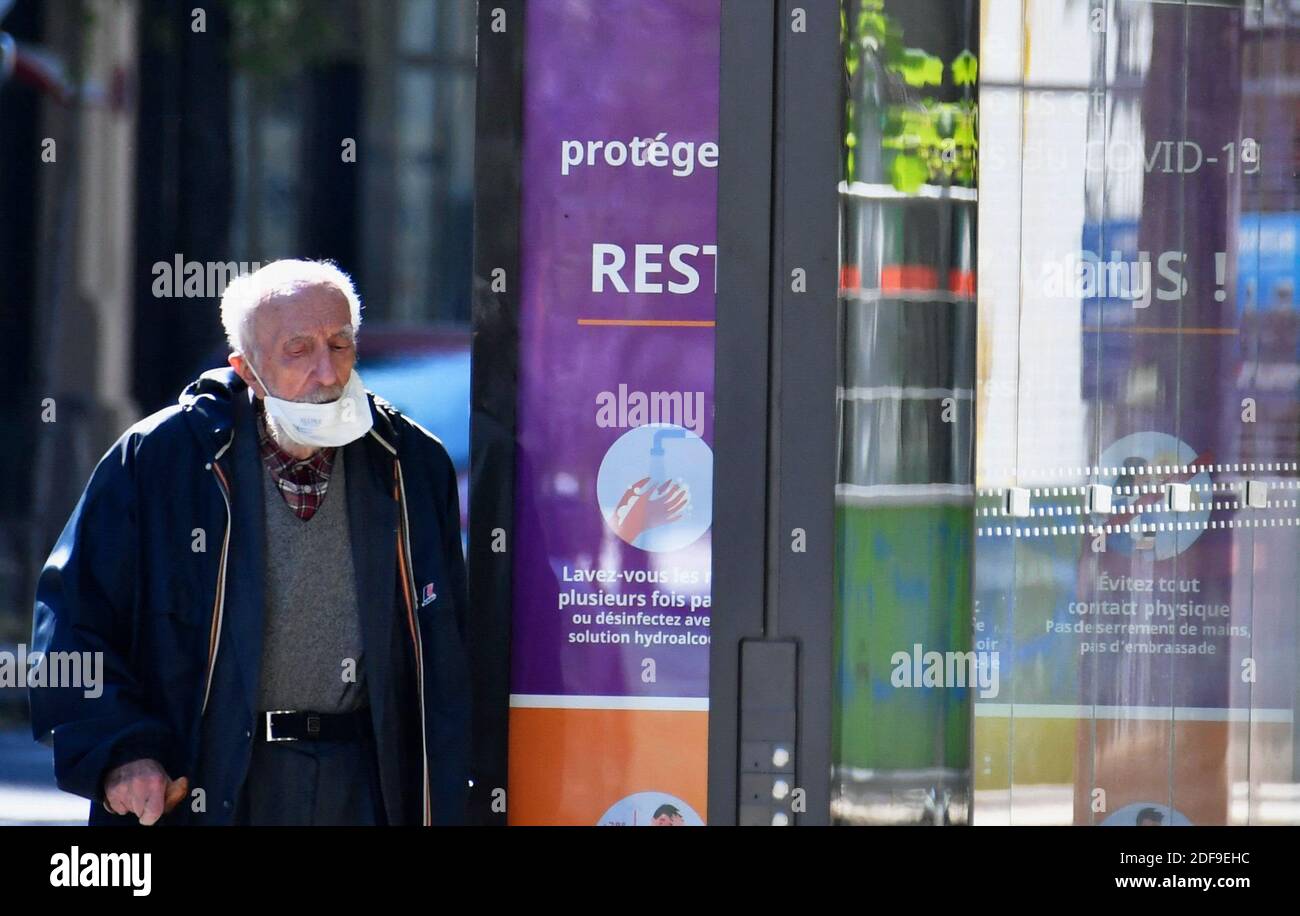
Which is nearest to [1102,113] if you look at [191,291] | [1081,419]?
[1081,419]

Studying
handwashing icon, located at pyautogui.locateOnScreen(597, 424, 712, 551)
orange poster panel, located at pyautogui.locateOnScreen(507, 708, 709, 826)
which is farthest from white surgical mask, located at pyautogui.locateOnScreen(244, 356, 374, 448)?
orange poster panel, located at pyautogui.locateOnScreen(507, 708, 709, 826)

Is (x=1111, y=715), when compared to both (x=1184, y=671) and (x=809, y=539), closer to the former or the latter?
(x=1184, y=671)

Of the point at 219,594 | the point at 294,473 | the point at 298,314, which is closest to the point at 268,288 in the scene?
the point at 298,314

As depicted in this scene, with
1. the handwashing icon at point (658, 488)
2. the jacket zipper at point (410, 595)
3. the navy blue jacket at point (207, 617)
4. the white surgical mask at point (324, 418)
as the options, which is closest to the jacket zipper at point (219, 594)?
the navy blue jacket at point (207, 617)

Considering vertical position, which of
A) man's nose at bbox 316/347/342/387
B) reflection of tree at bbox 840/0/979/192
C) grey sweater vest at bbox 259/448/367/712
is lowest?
grey sweater vest at bbox 259/448/367/712

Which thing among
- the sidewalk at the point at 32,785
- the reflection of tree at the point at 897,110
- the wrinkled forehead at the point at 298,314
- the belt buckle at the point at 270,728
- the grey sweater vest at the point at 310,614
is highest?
the reflection of tree at the point at 897,110

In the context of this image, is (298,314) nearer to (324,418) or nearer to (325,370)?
(325,370)

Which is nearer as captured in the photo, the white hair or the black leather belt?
the black leather belt

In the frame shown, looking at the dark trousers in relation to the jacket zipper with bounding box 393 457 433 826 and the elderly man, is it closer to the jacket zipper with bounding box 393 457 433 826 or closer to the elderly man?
the elderly man

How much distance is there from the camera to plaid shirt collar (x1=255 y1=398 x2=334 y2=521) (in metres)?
3.31

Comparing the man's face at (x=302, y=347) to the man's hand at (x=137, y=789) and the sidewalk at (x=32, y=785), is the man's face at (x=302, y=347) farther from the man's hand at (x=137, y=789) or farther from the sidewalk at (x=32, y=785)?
the sidewalk at (x=32, y=785)

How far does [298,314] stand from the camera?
3.33 meters

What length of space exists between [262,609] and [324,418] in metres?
0.43

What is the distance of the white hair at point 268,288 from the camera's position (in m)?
3.36
